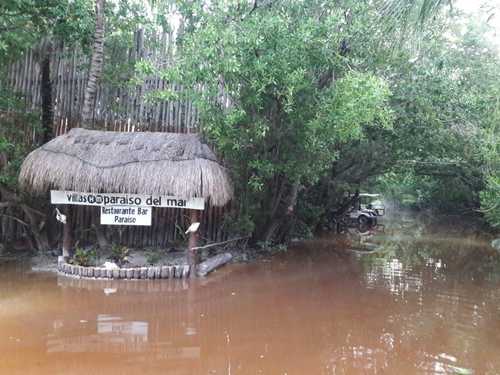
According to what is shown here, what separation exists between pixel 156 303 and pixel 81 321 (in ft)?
4.40

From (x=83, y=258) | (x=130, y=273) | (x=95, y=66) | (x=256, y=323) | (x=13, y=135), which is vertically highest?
(x=95, y=66)

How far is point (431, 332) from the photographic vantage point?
21.9 ft

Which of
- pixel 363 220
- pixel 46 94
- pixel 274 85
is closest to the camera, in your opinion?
pixel 274 85

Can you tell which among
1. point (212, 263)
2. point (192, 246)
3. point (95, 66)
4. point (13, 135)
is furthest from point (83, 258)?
point (95, 66)

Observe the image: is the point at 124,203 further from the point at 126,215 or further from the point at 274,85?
the point at 274,85

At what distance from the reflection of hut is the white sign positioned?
0.17 m

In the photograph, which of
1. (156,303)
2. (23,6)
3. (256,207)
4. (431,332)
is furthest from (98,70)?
(431,332)

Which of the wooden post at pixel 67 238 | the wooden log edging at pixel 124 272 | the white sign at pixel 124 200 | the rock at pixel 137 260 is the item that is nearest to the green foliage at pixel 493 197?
the white sign at pixel 124 200

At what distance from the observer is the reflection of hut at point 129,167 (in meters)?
9.05

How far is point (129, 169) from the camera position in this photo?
30.2ft

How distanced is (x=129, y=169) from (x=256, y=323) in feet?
13.7

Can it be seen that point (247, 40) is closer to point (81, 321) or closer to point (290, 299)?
point (290, 299)

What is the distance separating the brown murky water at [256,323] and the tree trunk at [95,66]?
3751mm

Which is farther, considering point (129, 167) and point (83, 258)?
point (83, 258)
